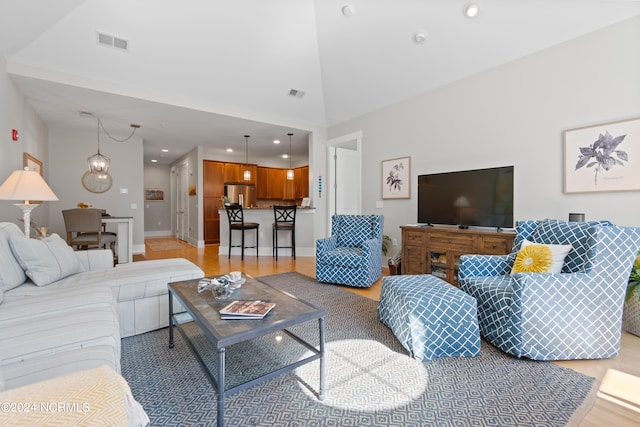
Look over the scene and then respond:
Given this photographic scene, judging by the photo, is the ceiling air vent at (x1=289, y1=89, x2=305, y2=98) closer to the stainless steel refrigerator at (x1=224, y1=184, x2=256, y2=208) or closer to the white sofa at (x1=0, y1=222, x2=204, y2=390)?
the white sofa at (x1=0, y1=222, x2=204, y2=390)

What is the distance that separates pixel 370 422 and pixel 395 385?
13.8 inches

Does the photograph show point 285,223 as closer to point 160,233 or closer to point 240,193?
point 240,193

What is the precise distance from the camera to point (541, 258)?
86.0 inches

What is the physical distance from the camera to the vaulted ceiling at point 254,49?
2.97 m

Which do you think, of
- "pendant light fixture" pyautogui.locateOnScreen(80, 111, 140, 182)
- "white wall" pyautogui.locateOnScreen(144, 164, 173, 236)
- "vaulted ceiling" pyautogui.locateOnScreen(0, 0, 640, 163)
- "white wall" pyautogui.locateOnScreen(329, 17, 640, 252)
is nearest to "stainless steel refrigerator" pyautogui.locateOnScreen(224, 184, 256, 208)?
"pendant light fixture" pyautogui.locateOnScreen(80, 111, 140, 182)

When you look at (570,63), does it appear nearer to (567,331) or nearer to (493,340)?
(567,331)

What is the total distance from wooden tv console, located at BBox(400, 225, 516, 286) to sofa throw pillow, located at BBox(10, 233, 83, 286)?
361cm

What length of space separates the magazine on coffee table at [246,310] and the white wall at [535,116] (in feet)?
10.2

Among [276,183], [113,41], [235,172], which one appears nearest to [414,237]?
[113,41]

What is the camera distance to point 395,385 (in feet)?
5.57

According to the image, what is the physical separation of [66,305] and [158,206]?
9.32 meters

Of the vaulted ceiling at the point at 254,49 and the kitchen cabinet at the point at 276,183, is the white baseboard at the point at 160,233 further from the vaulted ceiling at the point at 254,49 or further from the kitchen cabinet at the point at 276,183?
the vaulted ceiling at the point at 254,49

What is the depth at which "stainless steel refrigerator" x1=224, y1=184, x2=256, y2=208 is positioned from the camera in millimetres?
7926

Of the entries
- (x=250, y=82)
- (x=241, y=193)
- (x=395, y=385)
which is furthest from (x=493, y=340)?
(x=241, y=193)
